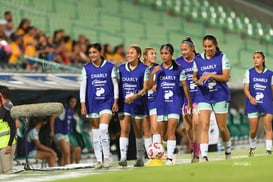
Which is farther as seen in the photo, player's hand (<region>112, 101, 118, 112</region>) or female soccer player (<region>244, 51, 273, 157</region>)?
female soccer player (<region>244, 51, 273, 157</region>)

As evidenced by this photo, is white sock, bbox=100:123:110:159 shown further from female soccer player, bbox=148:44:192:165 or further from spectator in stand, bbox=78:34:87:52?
spectator in stand, bbox=78:34:87:52

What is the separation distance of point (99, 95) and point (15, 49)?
367 inches

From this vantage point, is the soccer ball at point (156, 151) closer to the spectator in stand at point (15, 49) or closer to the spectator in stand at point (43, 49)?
the spectator in stand at point (15, 49)

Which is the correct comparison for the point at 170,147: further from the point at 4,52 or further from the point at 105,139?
the point at 4,52

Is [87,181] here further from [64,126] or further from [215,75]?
[64,126]

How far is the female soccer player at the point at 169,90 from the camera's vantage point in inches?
736

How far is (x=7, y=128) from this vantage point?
19359 mm

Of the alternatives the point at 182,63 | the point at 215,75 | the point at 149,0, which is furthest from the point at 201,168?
the point at 149,0

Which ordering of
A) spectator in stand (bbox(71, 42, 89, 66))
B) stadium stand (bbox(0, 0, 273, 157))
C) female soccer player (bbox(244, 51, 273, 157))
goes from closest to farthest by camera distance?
female soccer player (bbox(244, 51, 273, 157)), spectator in stand (bbox(71, 42, 89, 66)), stadium stand (bbox(0, 0, 273, 157))

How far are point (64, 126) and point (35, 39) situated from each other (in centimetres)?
468

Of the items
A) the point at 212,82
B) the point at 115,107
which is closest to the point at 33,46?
the point at 115,107

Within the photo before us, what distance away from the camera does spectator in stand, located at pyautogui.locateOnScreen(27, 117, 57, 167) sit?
2419cm

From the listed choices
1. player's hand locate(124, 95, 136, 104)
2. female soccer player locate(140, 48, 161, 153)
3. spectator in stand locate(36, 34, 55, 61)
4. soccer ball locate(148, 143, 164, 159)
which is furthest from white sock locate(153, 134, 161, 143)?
spectator in stand locate(36, 34, 55, 61)

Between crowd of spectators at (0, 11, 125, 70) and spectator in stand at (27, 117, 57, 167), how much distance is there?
103 inches
